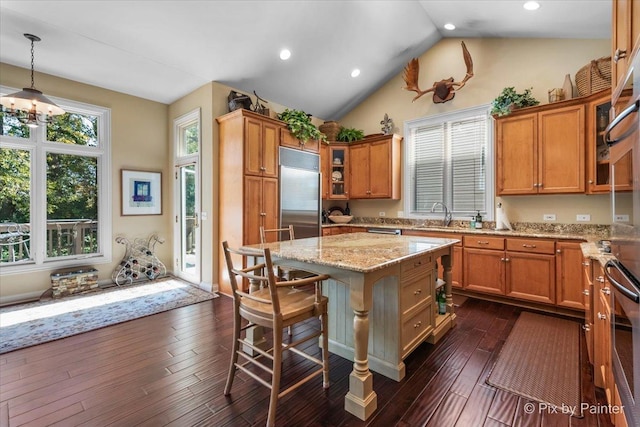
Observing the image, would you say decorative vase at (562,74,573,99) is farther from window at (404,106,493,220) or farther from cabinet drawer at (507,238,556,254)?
cabinet drawer at (507,238,556,254)

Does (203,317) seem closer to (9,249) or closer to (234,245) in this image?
(234,245)

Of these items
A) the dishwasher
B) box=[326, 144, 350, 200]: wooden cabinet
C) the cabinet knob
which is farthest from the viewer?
box=[326, 144, 350, 200]: wooden cabinet

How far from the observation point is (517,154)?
12.5 feet

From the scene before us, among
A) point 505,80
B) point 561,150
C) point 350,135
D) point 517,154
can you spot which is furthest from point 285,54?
point 561,150

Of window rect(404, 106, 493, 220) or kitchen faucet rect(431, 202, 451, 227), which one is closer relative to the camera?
window rect(404, 106, 493, 220)

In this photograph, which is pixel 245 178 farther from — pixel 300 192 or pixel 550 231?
pixel 550 231

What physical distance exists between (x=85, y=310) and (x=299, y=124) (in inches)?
146

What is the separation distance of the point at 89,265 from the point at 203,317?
2517 millimetres

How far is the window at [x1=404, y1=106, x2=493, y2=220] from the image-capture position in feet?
14.5

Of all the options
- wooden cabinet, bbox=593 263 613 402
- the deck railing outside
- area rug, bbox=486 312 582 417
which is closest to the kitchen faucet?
area rug, bbox=486 312 582 417

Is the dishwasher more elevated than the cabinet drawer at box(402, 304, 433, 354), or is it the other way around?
the dishwasher

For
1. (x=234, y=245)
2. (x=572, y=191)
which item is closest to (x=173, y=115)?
(x=234, y=245)

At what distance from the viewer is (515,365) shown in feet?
7.48

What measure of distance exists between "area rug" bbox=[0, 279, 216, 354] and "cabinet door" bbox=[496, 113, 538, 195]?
4307 mm
